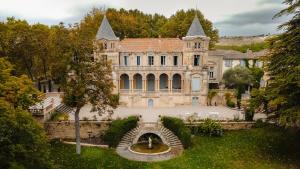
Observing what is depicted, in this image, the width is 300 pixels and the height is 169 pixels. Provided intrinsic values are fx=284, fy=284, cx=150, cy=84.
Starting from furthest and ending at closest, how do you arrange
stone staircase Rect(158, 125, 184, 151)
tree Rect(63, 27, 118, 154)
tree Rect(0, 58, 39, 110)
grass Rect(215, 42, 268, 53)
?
grass Rect(215, 42, 268, 53)
stone staircase Rect(158, 125, 184, 151)
tree Rect(63, 27, 118, 154)
tree Rect(0, 58, 39, 110)

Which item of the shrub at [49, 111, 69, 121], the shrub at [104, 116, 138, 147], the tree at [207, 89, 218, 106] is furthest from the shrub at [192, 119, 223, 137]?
the shrub at [49, 111, 69, 121]

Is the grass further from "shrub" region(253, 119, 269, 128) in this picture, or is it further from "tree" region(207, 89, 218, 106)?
"shrub" region(253, 119, 269, 128)

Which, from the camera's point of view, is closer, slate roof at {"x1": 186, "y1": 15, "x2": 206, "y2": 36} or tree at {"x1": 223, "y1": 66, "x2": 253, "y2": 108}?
slate roof at {"x1": 186, "y1": 15, "x2": 206, "y2": 36}

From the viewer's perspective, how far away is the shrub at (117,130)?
1161 inches

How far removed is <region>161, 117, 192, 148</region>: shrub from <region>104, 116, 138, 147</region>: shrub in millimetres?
3847

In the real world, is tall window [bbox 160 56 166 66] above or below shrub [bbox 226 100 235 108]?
above

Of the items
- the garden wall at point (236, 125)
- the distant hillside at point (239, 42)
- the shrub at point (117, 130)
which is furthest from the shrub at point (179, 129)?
the distant hillside at point (239, 42)

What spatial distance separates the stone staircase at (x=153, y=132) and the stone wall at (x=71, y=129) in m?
2.98

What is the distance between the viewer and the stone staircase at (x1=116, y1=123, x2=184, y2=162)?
89.9ft

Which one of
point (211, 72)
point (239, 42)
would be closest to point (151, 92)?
point (211, 72)

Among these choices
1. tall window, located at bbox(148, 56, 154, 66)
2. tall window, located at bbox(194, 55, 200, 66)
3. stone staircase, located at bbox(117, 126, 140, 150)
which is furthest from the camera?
tall window, located at bbox(148, 56, 154, 66)

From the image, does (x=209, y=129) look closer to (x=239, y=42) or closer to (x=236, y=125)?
(x=236, y=125)

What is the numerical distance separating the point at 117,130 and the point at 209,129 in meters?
10.1

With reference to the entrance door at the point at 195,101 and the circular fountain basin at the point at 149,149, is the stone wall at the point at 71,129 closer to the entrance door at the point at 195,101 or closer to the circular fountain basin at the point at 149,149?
the circular fountain basin at the point at 149,149
